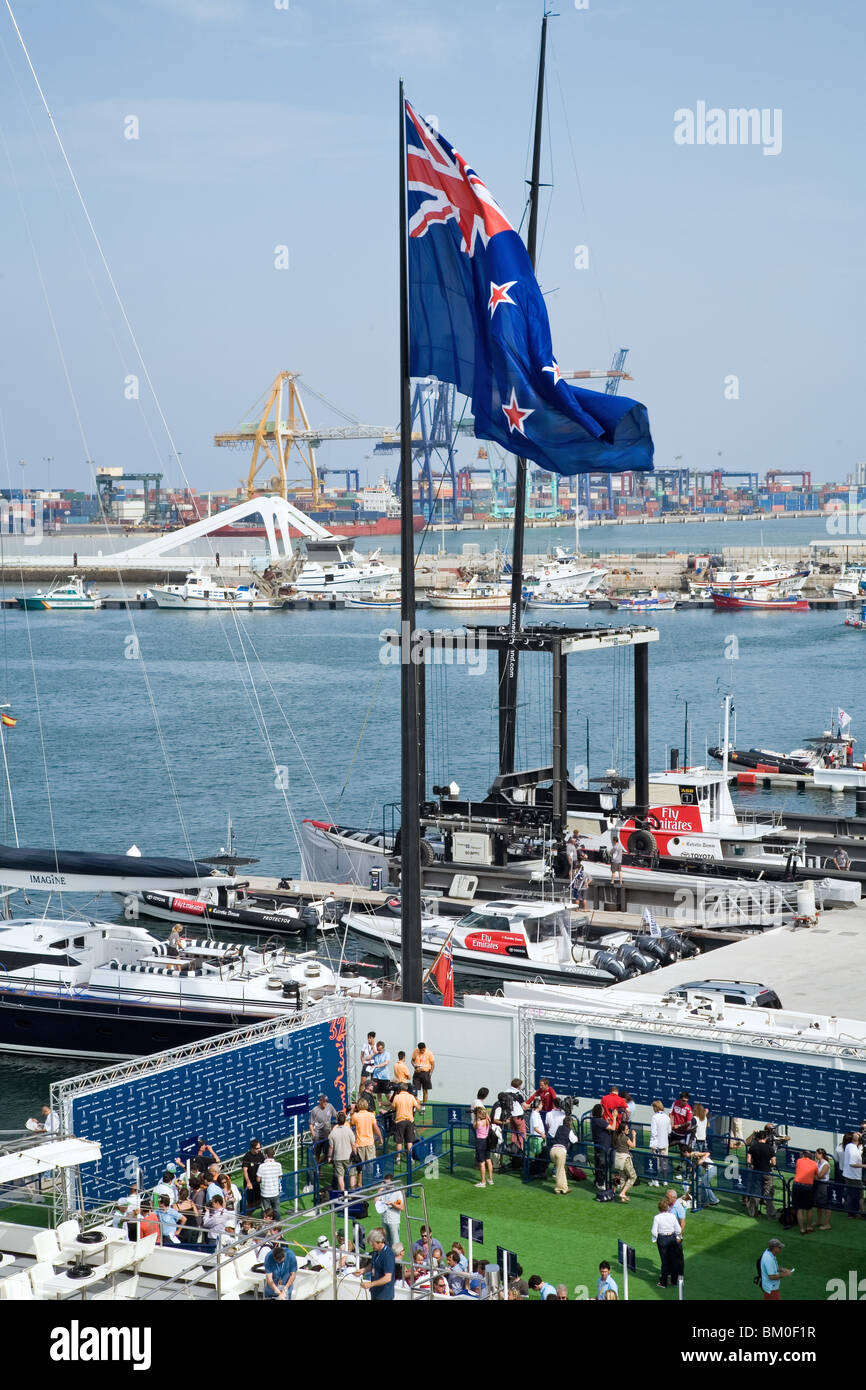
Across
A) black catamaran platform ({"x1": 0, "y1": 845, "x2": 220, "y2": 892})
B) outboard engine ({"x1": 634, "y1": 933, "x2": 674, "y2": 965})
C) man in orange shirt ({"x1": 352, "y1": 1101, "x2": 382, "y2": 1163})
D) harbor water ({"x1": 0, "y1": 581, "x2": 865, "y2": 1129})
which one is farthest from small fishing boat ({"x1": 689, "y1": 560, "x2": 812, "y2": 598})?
man in orange shirt ({"x1": 352, "y1": 1101, "x2": 382, "y2": 1163})

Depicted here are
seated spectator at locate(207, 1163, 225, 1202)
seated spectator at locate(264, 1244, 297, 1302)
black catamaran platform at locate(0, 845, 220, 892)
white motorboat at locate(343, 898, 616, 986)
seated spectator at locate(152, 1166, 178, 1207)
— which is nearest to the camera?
seated spectator at locate(264, 1244, 297, 1302)

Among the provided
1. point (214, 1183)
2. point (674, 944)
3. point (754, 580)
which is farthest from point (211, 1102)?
point (754, 580)

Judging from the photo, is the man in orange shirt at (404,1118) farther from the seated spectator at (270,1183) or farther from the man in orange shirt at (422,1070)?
the seated spectator at (270,1183)

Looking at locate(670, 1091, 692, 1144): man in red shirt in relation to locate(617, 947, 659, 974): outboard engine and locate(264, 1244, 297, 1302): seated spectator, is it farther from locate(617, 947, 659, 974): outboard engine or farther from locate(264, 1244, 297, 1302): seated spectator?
locate(617, 947, 659, 974): outboard engine

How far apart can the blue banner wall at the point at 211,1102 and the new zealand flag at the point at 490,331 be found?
7136mm

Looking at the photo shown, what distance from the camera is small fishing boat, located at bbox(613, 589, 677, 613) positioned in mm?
136500

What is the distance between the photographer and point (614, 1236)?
627 inches

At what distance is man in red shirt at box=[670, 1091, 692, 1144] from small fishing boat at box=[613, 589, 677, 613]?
120 m

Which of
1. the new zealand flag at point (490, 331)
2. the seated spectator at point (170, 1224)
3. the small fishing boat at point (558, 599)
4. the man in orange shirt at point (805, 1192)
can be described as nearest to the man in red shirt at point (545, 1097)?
the man in orange shirt at point (805, 1192)

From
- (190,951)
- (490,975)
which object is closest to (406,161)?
(190,951)

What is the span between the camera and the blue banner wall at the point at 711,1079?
17.1 m

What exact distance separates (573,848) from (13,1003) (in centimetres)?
1179

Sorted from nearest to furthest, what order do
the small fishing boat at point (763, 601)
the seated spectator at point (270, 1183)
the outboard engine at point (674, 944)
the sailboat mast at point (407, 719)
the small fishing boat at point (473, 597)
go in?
1. the seated spectator at point (270, 1183)
2. the sailboat mast at point (407, 719)
3. the outboard engine at point (674, 944)
4. the small fishing boat at point (473, 597)
5. the small fishing boat at point (763, 601)

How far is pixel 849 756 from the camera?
58.2 meters
